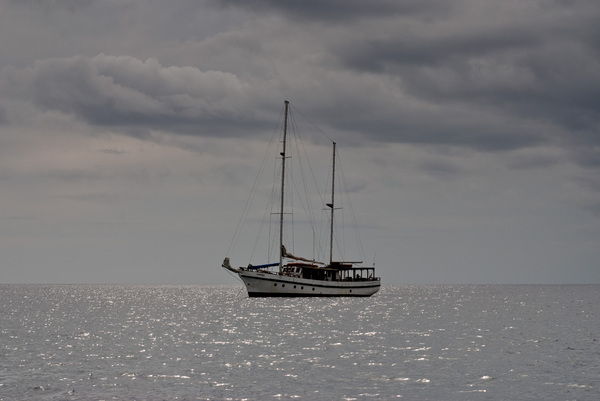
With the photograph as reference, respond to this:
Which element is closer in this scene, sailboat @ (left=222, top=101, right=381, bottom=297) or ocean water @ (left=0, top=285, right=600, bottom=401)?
ocean water @ (left=0, top=285, right=600, bottom=401)

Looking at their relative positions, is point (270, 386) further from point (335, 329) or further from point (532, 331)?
point (532, 331)

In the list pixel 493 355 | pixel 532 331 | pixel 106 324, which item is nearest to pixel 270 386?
pixel 493 355

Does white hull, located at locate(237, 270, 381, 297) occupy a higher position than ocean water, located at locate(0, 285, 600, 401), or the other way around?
white hull, located at locate(237, 270, 381, 297)

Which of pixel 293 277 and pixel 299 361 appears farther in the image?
pixel 293 277

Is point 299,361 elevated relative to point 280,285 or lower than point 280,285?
lower

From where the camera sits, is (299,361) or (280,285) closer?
(299,361)

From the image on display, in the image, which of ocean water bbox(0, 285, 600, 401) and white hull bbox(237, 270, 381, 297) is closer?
ocean water bbox(0, 285, 600, 401)

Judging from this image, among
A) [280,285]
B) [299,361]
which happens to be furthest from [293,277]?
[299,361]

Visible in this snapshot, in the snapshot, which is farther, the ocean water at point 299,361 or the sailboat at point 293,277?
the sailboat at point 293,277

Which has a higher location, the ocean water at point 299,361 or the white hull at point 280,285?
the white hull at point 280,285

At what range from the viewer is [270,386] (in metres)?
32.0

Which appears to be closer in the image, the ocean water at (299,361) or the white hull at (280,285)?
the ocean water at (299,361)

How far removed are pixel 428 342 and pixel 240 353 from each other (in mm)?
14995

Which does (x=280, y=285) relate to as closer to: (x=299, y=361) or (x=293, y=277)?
(x=293, y=277)
